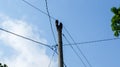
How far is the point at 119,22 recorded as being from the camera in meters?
20.2

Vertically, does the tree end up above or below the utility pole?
above

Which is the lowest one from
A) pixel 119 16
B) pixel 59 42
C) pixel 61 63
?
pixel 61 63

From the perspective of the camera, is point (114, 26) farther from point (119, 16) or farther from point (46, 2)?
point (46, 2)

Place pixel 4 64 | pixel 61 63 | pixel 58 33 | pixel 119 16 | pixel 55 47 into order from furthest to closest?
pixel 4 64
pixel 119 16
pixel 55 47
pixel 58 33
pixel 61 63

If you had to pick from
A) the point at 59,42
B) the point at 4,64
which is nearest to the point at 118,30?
the point at 59,42

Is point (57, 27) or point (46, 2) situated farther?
point (46, 2)

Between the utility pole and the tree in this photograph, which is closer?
the utility pole

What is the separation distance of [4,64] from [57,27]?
23861mm

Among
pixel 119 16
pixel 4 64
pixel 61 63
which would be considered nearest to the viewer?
pixel 61 63

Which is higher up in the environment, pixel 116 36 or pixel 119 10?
pixel 119 10

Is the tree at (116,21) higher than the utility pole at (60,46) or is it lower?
higher

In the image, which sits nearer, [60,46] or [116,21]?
[60,46]

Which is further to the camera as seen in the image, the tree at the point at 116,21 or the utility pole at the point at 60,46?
the tree at the point at 116,21

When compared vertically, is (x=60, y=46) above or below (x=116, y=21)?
below
